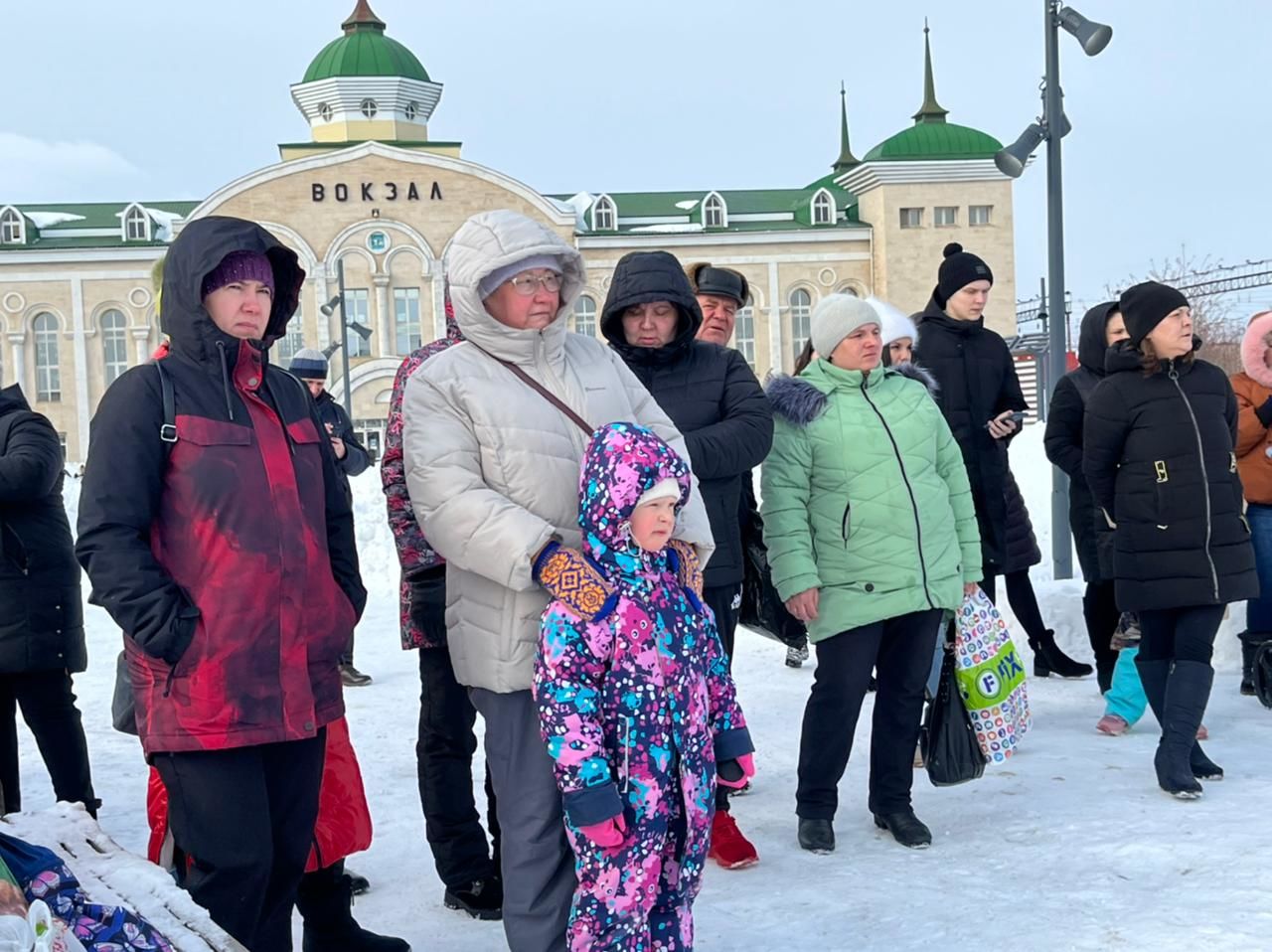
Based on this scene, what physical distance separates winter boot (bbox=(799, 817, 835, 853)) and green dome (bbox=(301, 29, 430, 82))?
181 ft

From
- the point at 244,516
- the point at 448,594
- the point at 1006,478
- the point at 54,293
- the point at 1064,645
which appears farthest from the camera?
the point at 54,293

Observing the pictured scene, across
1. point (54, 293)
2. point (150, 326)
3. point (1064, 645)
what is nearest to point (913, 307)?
point (150, 326)

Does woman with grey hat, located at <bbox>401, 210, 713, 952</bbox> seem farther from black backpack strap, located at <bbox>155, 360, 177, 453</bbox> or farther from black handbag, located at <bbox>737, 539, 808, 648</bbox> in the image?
black handbag, located at <bbox>737, 539, 808, 648</bbox>

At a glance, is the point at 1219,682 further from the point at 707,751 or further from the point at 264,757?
the point at 264,757

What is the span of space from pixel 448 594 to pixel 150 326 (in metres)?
51.2

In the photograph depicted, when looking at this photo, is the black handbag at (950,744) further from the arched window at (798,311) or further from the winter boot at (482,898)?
the arched window at (798,311)

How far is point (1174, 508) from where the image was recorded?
5.40 metres

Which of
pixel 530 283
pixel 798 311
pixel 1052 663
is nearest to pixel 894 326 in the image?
pixel 1052 663

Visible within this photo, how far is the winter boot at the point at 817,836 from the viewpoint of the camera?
4.92m

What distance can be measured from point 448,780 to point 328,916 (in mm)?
611

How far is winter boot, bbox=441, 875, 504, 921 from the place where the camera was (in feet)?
14.4

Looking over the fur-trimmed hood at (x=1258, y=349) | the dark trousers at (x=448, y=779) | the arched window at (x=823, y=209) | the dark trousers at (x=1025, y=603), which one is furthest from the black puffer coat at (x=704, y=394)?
the arched window at (x=823, y=209)

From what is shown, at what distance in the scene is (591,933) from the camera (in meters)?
3.40

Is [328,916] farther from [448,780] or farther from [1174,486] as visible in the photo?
[1174,486]
